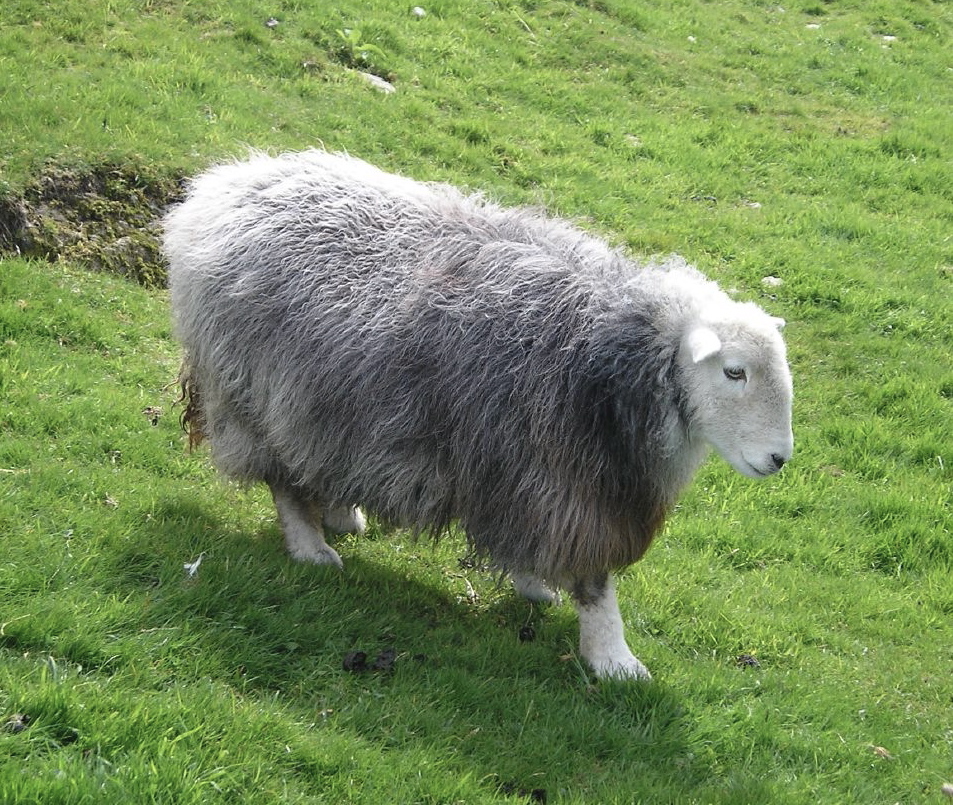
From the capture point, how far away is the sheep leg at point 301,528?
5867 millimetres

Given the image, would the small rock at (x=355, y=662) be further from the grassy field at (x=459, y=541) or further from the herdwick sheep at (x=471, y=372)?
the herdwick sheep at (x=471, y=372)

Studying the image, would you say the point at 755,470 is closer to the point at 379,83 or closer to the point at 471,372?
the point at 471,372

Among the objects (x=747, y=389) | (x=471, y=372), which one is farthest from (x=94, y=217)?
(x=747, y=389)

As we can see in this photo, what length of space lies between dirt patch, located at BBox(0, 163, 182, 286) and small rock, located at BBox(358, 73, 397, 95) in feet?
10.9

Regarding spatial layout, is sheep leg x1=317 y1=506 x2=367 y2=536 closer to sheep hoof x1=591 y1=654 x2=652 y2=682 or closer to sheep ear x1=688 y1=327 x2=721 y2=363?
sheep hoof x1=591 y1=654 x2=652 y2=682

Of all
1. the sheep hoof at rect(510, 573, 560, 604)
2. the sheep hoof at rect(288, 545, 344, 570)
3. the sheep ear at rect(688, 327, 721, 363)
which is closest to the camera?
the sheep ear at rect(688, 327, 721, 363)

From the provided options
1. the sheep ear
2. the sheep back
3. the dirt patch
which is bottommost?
the dirt patch

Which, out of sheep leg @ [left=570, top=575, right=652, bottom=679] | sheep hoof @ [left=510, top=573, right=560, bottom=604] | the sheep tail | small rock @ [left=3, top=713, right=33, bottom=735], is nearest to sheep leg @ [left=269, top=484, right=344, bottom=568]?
the sheep tail

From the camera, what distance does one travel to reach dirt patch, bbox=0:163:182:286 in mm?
7707

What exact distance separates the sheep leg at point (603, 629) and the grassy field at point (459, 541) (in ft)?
0.47

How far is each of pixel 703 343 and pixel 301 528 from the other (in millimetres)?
2347

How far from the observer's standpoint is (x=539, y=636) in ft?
18.7

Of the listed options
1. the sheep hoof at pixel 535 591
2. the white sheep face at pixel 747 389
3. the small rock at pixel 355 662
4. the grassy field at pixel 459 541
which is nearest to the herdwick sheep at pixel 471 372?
the white sheep face at pixel 747 389

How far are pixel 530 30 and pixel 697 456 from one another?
31.4 ft
